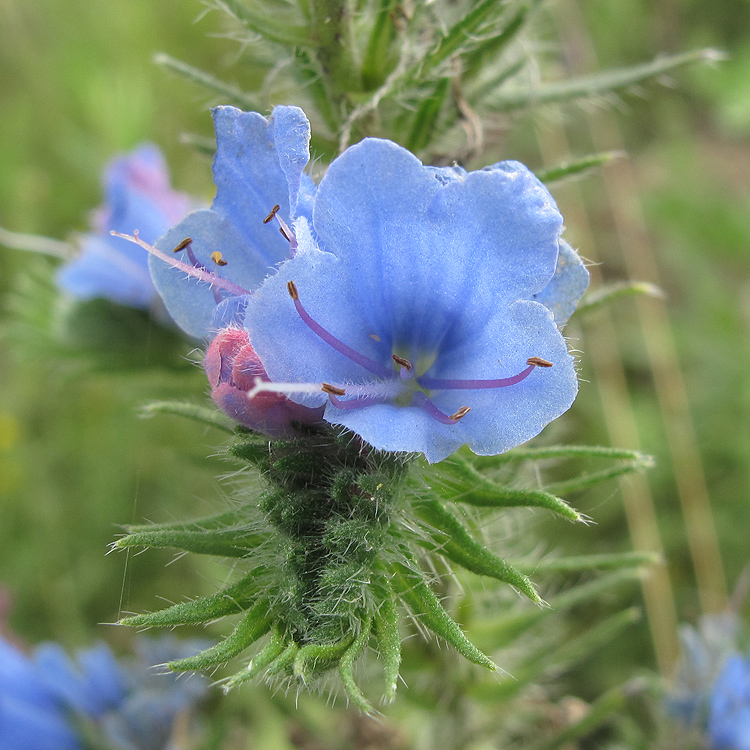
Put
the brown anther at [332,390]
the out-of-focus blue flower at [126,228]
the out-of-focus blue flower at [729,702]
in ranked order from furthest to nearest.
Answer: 1. the out-of-focus blue flower at [126,228]
2. the out-of-focus blue flower at [729,702]
3. the brown anther at [332,390]

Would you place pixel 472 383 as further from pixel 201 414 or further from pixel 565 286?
pixel 201 414

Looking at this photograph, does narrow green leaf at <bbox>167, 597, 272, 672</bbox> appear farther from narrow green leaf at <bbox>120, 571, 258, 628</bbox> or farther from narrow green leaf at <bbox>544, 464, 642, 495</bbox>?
narrow green leaf at <bbox>544, 464, 642, 495</bbox>

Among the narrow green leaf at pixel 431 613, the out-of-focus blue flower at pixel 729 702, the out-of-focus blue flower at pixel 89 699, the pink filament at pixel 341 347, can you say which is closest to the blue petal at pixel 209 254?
the pink filament at pixel 341 347

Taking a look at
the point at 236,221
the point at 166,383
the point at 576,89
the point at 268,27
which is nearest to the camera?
the point at 236,221

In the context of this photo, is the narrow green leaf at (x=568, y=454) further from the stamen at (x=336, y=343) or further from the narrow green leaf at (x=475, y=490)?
the stamen at (x=336, y=343)

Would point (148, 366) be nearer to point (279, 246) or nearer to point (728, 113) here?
point (279, 246)

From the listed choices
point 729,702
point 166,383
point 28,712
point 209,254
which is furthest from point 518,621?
point 166,383

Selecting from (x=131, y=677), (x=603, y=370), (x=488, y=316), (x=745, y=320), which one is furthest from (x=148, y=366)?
(x=745, y=320)
